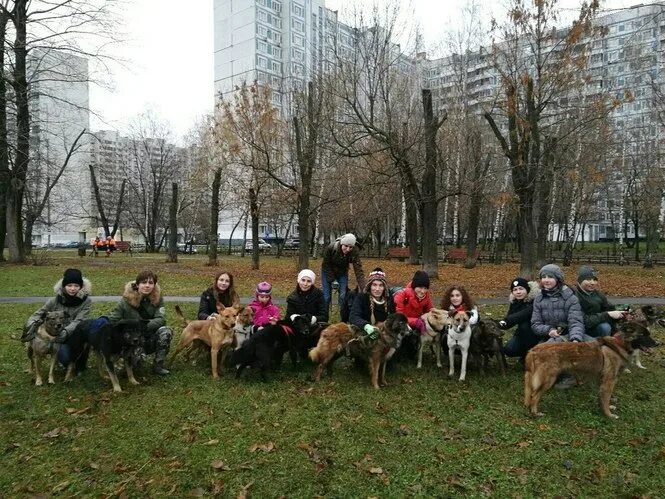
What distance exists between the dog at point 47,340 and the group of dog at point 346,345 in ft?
0.04

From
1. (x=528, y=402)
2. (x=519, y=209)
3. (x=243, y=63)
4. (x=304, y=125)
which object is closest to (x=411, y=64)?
(x=304, y=125)

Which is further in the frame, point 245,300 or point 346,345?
point 245,300

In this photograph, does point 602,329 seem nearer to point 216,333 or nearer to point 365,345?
point 365,345

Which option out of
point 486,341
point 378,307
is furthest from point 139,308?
point 486,341

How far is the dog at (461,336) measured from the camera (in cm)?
606

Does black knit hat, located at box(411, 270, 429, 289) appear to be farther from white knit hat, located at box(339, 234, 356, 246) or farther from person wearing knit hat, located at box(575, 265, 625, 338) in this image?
person wearing knit hat, located at box(575, 265, 625, 338)

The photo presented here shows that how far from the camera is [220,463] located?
160 inches

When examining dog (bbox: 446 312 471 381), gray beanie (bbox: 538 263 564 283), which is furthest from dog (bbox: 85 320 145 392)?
gray beanie (bbox: 538 263 564 283)

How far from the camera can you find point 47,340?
19.3 feet

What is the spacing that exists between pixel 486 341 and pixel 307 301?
107 inches

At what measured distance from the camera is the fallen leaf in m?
4.00

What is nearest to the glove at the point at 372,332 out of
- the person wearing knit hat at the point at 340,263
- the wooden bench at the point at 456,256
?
the person wearing knit hat at the point at 340,263

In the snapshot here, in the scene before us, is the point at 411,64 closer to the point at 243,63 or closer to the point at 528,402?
the point at 528,402

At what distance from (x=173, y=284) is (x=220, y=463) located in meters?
13.0
